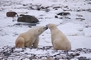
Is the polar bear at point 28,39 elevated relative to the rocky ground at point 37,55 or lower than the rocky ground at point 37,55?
lower

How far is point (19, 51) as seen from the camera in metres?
4.22

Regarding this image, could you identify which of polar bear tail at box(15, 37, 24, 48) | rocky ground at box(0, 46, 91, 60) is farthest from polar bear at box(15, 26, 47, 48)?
rocky ground at box(0, 46, 91, 60)

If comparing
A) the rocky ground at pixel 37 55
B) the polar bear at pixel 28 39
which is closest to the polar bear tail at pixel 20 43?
the polar bear at pixel 28 39

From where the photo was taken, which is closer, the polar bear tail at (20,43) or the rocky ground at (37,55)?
the rocky ground at (37,55)

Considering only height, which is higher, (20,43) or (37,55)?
(37,55)

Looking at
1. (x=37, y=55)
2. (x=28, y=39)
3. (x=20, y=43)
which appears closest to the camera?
(x=37, y=55)

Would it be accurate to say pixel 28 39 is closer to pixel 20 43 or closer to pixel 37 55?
pixel 20 43

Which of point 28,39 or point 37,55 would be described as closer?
point 37,55

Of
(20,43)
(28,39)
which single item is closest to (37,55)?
(20,43)

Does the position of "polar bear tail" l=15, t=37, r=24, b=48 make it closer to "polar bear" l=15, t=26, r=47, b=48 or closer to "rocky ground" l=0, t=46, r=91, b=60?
"polar bear" l=15, t=26, r=47, b=48

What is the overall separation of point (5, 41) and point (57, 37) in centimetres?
307

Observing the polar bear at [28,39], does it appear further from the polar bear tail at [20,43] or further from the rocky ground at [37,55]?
the rocky ground at [37,55]

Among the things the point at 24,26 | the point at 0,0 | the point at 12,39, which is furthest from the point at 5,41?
the point at 0,0

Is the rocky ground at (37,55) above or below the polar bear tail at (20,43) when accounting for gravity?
above
